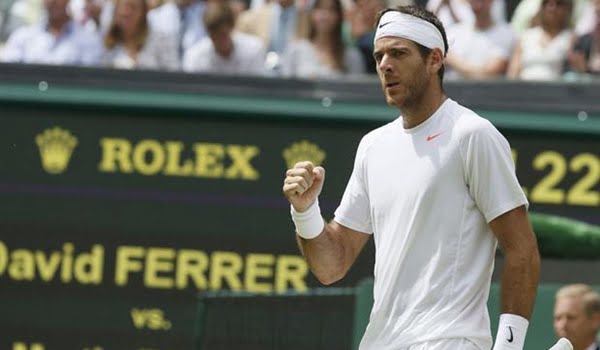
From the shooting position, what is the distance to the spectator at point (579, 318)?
8.31 meters

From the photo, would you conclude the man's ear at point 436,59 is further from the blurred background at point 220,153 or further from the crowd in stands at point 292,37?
the crowd in stands at point 292,37

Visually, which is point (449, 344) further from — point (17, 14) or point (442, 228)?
point (17, 14)

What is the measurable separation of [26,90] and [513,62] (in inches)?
128

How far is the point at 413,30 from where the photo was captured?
5496 millimetres

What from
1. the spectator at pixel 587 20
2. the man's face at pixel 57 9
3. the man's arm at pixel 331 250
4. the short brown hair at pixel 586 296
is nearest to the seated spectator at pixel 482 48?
the spectator at pixel 587 20

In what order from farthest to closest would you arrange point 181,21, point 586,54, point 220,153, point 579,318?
point 181,21 < point 220,153 < point 586,54 < point 579,318

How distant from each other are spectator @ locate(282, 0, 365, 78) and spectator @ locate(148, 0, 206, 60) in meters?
0.72

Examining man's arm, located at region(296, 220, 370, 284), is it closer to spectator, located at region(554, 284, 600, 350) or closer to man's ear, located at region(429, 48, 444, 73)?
man's ear, located at region(429, 48, 444, 73)

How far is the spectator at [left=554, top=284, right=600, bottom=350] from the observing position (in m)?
8.31

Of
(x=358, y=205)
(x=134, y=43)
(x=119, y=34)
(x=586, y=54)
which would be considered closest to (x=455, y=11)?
(x=586, y=54)

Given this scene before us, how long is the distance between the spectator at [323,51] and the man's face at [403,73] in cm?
502

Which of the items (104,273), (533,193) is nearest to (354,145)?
(533,193)

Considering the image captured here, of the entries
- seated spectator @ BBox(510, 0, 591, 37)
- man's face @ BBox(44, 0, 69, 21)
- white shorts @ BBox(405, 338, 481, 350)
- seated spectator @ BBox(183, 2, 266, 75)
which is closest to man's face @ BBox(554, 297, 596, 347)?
seated spectator @ BBox(510, 0, 591, 37)

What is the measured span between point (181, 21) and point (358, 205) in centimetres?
562
